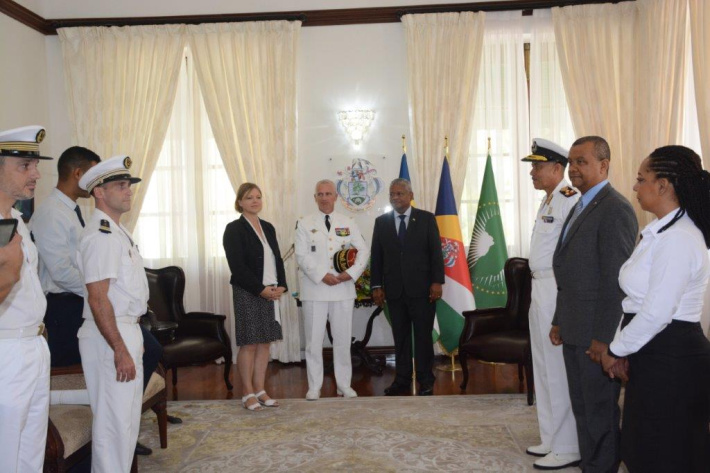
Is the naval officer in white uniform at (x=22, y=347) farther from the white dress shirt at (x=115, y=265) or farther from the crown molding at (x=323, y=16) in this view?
the crown molding at (x=323, y=16)

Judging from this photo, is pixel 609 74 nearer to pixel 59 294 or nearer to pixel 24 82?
pixel 59 294

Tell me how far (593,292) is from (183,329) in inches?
153

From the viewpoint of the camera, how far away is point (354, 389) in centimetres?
564

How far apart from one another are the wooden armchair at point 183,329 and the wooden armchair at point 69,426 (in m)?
1.55

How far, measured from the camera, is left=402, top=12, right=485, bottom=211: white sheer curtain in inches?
268

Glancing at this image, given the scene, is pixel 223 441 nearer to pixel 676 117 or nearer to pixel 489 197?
pixel 489 197

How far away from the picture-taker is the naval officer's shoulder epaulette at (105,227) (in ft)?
9.73

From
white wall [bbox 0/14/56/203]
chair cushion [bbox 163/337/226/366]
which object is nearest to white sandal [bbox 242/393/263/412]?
chair cushion [bbox 163/337/226/366]

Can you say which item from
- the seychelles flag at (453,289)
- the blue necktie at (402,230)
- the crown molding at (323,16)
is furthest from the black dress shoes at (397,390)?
the crown molding at (323,16)

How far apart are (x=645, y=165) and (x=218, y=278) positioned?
17.2 feet

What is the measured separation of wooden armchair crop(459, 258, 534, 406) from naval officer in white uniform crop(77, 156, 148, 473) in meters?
3.06

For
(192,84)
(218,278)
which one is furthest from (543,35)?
(218,278)

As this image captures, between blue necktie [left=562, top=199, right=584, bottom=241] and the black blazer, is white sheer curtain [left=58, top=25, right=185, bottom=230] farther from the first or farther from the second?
blue necktie [left=562, top=199, right=584, bottom=241]

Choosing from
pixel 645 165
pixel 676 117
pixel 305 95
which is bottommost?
pixel 645 165
